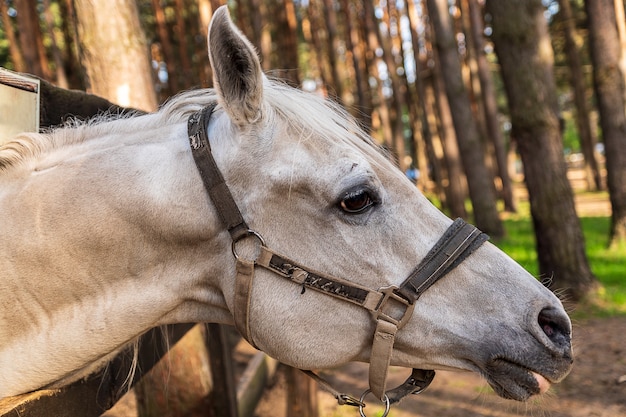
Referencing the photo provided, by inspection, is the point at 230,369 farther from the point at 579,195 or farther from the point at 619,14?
the point at 579,195

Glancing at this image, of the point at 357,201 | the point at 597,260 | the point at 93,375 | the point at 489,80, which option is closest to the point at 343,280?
the point at 357,201

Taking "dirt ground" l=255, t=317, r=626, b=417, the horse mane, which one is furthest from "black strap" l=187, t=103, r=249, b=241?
"dirt ground" l=255, t=317, r=626, b=417

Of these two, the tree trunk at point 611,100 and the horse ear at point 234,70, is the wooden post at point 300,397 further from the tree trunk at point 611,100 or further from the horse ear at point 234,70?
the tree trunk at point 611,100

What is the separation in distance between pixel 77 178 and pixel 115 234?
27cm

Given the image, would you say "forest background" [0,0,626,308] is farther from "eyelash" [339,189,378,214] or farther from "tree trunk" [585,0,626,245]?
"eyelash" [339,189,378,214]

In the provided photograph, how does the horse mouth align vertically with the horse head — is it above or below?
below

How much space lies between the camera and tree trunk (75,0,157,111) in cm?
371

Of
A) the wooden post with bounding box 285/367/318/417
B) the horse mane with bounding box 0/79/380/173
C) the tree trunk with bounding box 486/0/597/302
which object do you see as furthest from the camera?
the tree trunk with bounding box 486/0/597/302

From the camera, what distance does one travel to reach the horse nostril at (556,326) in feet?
5.99

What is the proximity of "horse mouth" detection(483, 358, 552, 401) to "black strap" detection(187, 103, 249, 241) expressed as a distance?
100 centimetres

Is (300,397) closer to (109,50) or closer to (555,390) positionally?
(555,390)

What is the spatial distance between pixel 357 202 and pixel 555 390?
3.15 m

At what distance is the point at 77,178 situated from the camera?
1942 millimetres

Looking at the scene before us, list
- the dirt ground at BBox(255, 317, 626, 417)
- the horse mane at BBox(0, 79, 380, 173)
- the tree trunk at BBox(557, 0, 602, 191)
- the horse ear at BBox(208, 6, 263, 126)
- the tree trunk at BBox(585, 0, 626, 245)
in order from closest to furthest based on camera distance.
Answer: the horse ear at BBox(208, 6, 263, 126), the horse mane at BBox(0, 79, 380, 173), the dirt ground at BBox(255, 317, 626, 417), the tree trunk at BBox(585, 0, 626, 245), the tree trunk at BBox(557, 0, 602, 191)
